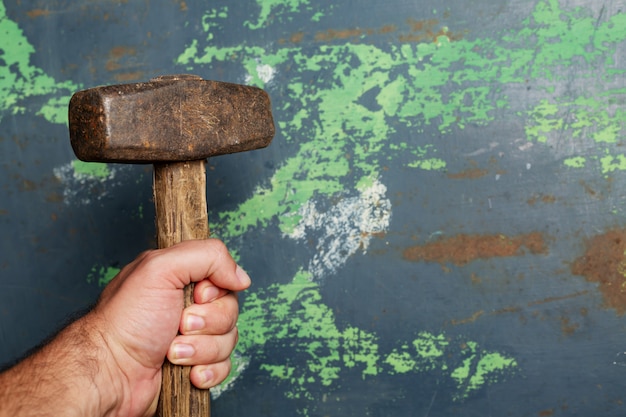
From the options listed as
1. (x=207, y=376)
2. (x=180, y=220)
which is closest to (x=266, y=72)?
(x=180, y=220)

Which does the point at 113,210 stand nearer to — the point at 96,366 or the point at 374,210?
the point at 96,366

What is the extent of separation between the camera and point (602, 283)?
1535 mm

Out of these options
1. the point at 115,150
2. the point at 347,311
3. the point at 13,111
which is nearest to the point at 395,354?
the point at 347,311

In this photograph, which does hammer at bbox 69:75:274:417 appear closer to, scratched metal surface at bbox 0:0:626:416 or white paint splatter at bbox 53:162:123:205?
scratched metal surface at bbox 0:0:626:416

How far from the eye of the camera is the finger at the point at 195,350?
1254mm

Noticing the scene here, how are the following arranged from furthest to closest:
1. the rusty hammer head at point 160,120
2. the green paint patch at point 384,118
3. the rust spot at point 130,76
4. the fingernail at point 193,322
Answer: the rust spot at point 130,76
the green paint patch at point 384,118
the fingernail at point 193,322
the rusty hammer head at point 160,120

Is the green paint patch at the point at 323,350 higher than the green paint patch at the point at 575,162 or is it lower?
lower

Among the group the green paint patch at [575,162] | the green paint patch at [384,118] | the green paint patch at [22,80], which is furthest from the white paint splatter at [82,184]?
the green paint patch at [575,162]

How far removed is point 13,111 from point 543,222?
1.33 m

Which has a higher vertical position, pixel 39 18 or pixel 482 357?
pixel 39 18

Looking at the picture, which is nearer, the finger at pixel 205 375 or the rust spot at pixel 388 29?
the finger at pixel 205 375

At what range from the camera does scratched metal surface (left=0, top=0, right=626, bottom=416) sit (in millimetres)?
1526

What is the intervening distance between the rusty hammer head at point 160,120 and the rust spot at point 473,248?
Answer: 0.57 m

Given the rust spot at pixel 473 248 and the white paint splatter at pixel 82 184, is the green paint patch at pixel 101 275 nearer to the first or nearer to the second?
the white paint splatter at pixel 82 184
